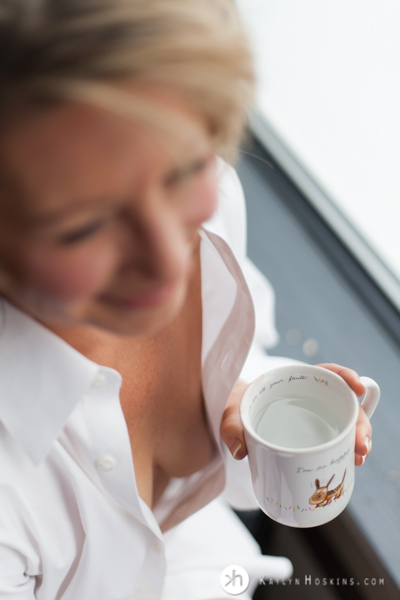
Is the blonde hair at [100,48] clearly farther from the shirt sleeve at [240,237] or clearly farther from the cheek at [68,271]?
the shirt sleeve at [240,237]

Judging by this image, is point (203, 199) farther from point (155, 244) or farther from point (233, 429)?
point (233, 429)

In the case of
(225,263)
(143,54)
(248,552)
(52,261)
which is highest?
(143,54)

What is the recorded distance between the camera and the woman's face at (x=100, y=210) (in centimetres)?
29

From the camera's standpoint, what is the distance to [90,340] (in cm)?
58

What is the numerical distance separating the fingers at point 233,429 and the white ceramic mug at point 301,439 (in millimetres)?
38

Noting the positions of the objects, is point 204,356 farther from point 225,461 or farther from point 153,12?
point 153,12

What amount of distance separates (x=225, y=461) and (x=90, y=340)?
28cm

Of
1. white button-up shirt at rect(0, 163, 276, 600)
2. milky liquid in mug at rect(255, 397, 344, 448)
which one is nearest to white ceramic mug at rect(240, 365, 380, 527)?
milky liquid in mug at rect(255, 397, 344, 448)

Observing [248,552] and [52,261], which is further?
[248,552]

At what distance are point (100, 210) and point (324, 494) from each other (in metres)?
0.34

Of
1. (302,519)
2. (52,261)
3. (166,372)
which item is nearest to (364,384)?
(302,519)

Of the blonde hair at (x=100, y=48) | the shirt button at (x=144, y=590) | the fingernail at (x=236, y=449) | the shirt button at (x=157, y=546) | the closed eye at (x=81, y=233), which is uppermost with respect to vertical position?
the blonde hair at (x=100, y=48)

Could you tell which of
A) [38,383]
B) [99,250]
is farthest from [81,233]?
[38,383]

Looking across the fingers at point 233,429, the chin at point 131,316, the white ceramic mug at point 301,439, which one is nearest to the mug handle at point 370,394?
the white ceramic mug at point 301,439
